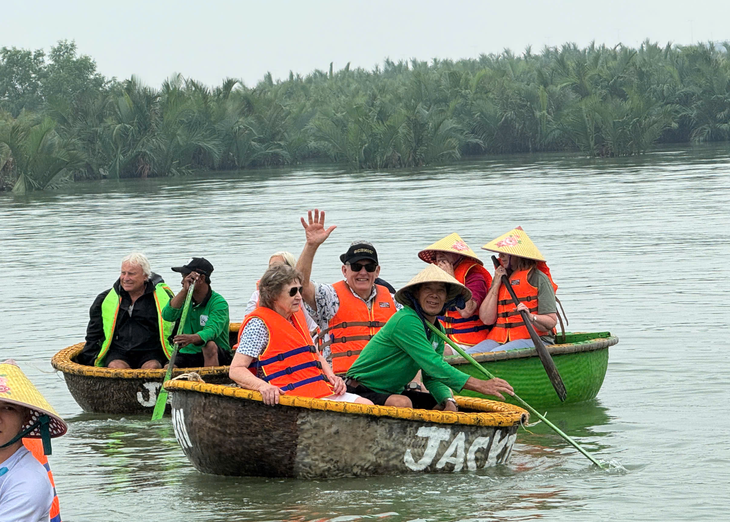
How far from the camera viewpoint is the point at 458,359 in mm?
8461

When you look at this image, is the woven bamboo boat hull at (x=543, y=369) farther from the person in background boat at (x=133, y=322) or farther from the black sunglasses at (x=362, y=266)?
the person in background boat at (x=133, y=322)

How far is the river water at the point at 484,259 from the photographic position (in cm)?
665

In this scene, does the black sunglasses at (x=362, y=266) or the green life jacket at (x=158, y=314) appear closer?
the black sunglasses at (x=362, y=266)

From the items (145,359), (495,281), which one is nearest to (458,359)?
(495,281)

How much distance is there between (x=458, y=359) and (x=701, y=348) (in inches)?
121

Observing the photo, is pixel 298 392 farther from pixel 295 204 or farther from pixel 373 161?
pixel 373 161

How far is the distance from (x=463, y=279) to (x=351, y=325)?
149 centimetres

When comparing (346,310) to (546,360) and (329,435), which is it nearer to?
(329,435)

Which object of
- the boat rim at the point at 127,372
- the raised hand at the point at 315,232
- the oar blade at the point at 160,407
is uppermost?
the raised hand at the point at 315,232

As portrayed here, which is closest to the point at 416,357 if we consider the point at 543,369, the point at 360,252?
the point at 360,252

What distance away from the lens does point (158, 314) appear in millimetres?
9289

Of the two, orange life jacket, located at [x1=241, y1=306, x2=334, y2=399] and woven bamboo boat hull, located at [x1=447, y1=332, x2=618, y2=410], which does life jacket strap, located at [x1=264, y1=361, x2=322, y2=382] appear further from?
woven bamboo boat hull, located at [x1=447, y1=332, x2=618, y2=410]

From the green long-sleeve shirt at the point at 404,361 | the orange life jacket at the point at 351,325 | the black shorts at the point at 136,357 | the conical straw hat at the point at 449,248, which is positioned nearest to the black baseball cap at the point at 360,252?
the orange life jacket at the point at 351,325

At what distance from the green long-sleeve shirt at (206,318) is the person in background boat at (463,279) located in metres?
1.48
